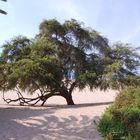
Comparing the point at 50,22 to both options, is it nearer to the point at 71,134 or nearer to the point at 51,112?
the point at 51,112

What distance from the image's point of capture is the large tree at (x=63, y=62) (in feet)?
65.9

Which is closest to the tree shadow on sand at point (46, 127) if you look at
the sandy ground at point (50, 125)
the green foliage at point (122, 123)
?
the sandy ground at point (50, 125)

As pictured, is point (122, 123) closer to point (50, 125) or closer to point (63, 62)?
point (50, 125)

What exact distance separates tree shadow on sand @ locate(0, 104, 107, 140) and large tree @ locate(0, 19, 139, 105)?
400 centimetres

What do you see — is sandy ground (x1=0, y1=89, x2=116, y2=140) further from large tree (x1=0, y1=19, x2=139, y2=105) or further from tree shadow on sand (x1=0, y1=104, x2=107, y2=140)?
large tree (x1=0, y1=19, x2=139, y2=105)

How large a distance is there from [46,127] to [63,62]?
28.8ft

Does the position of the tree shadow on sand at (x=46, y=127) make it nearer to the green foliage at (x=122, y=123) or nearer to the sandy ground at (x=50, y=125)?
the sandy ground at (x=50, y=125)

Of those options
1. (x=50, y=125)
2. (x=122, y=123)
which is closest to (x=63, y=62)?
(x=50, y=125)

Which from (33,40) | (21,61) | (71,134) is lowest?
(71,134)

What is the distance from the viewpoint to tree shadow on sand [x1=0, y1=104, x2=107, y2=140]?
498 inches

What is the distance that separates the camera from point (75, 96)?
115ft

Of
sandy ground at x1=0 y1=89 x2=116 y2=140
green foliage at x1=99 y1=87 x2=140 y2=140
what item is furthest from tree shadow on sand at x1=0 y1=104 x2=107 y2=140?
green foliage at x1=99 y1=87 x2=140 y2=140

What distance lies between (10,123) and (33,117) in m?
1.16

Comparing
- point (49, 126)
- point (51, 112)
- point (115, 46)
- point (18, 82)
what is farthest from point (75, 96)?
point (49, 126)
